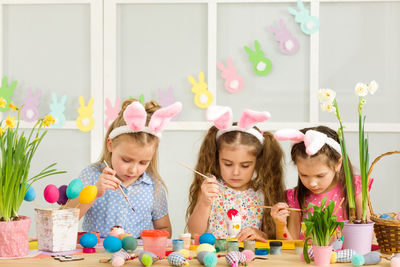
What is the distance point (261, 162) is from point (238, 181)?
142 mm

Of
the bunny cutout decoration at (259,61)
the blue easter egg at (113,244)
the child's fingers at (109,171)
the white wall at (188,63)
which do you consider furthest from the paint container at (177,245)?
the bunny cutout decoration at (259,61)

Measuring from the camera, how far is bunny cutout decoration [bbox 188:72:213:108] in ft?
13.4

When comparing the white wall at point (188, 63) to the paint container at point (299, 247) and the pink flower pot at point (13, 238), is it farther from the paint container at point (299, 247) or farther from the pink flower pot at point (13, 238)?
the pink flower pot at point (13, 238)

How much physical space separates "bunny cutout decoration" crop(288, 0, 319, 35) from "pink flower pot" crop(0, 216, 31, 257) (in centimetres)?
275

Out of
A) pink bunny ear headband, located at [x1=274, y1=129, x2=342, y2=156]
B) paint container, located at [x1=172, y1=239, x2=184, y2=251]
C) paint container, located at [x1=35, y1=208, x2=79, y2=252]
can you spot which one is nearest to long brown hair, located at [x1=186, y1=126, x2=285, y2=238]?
pink bunny ear headband, located at [x1=274, y1=129, x2=342, y2=156]

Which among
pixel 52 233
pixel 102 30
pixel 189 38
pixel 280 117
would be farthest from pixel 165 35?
pixel 52 233

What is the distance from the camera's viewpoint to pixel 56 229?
186 cm

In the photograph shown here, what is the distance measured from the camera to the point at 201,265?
172 cm

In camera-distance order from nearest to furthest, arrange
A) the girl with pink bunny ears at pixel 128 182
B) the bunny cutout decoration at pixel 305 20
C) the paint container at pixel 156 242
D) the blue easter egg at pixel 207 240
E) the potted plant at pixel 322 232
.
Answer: the potted plant at pixel 322 232 → the paint container at pixel 156 242 → the blue easter egg at pixel 207 240 → the girl with pink bunny ears at pixel 128 182 → the bunny cutout decoration at pixel 305 20

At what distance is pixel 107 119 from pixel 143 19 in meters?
0.78

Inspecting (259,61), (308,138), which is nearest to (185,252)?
(308,138)

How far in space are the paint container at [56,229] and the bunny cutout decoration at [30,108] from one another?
2484 millimetres

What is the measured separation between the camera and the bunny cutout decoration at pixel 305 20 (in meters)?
4.01

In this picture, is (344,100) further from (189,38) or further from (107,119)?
(107,119)
